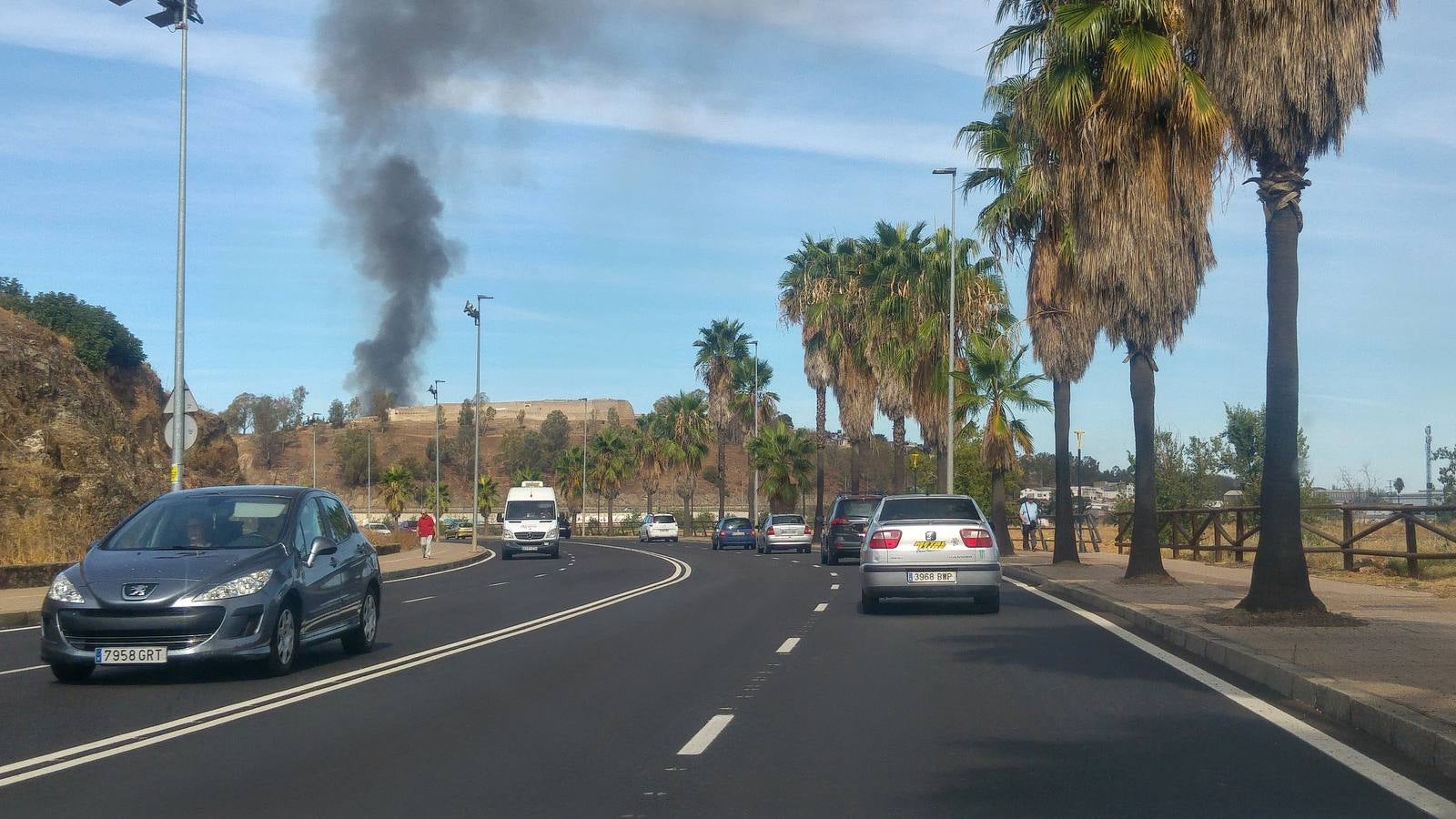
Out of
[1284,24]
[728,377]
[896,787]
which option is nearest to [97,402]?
[1284,24]

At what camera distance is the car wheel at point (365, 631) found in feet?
48.1

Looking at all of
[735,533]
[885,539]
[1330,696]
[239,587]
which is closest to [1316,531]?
[885,539]

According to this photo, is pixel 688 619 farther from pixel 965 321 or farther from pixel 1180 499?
pixel 1180 499

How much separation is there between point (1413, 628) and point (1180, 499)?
125 ft

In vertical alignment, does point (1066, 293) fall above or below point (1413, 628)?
above

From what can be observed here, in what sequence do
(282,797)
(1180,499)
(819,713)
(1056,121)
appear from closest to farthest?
(282,797) → (819,713) → (1056,121) → (1180,499)

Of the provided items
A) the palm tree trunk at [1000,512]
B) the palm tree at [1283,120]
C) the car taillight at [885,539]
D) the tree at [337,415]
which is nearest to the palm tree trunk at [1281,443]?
the palm tree at [1283,120]

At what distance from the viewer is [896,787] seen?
7.51 meters

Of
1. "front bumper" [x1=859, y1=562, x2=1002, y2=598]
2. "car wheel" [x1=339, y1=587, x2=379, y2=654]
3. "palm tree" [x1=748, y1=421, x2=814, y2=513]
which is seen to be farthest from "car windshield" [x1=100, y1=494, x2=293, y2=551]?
"palm tree" [x1=748, y1=421, x2=814, y2=513]

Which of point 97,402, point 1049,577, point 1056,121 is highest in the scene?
point 1056,121

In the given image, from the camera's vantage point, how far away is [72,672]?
12.0m

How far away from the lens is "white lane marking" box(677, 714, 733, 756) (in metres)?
8.69

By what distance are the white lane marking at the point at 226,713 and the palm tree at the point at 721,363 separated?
201 ft

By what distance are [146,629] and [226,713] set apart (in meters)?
1.58
